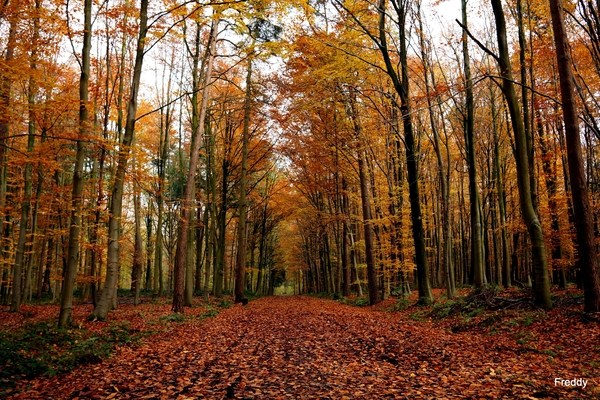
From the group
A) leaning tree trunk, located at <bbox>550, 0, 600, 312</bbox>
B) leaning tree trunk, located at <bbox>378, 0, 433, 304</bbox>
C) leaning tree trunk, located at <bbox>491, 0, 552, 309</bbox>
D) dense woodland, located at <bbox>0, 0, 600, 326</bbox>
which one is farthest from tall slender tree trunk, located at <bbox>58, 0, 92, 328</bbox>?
leaning tree trunk, located at <bbox>550, 0, 600, 312</bbox>

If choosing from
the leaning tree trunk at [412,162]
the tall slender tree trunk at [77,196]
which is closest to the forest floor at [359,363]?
the tall slender tree trunk at [77,196]

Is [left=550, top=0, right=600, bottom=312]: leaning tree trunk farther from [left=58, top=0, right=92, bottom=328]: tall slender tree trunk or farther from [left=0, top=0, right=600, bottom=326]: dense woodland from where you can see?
[left=58, top=0, right=92, bottom=328]: tall slender tree trunk

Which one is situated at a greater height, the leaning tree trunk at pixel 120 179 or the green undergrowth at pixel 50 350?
the leaning tree trunk at pixel 120 179

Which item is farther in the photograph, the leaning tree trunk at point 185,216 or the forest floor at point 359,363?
the leaning tree trunk at point 185,216

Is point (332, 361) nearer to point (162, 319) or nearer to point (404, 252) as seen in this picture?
point (162, 319)

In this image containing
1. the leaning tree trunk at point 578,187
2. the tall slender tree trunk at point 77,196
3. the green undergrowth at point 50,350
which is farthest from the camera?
the tall slender tree trunk at point 77,196

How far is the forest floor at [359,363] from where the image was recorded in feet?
13.1

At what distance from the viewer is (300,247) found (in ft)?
123

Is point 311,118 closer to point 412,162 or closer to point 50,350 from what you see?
point 412,162

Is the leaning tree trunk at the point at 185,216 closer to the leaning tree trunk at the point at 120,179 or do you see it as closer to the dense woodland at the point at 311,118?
the dense woodland at the point at 311,118

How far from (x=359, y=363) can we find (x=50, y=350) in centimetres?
530

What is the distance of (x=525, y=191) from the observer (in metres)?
8.38

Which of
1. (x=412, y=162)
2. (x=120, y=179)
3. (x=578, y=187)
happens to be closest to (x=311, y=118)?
(x=412, y=162)

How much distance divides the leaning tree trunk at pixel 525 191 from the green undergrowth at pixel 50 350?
29.6 feet
